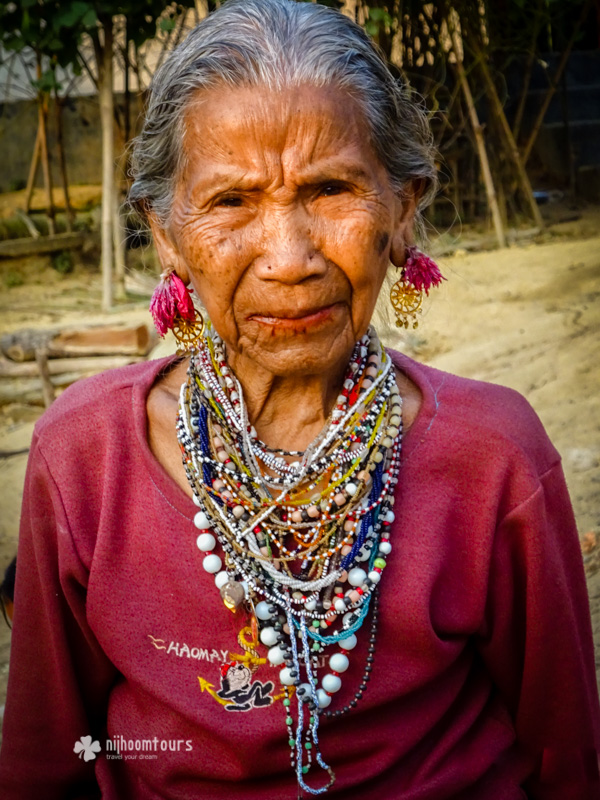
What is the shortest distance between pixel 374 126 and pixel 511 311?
4260 mm

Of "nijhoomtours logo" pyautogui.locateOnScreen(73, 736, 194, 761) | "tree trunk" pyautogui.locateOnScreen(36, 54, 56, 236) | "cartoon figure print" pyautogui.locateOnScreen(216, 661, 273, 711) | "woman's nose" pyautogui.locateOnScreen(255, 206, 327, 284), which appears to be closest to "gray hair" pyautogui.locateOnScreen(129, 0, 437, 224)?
"woman's nose" pyautogui.locateOnScreen(255, 206, 327, 284)

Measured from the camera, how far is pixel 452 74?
7.79 metres

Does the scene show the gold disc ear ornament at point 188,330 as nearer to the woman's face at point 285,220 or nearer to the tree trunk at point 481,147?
the woman's face at point 285,220

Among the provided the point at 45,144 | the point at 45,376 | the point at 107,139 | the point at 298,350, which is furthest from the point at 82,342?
the point at 298,350

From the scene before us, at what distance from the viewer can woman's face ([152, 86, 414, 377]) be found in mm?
1443

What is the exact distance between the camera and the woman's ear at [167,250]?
5.50ft

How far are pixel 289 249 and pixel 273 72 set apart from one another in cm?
32

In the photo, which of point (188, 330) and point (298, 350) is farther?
point (188, 330)

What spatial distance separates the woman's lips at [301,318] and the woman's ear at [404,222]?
24cm

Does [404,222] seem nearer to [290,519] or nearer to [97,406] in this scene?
[290,519]

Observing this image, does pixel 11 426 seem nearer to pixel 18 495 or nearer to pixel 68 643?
pixel 18 495

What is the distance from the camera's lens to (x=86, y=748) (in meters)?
1.80

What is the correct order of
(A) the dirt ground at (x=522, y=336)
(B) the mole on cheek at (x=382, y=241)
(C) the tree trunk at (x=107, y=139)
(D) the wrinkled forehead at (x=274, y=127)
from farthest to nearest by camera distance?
1. (C) the tree trunk at (x=107, y=139)
2. (A) the dirt ground at (x=522, y=336)
3. (B) the mole on cheek at (x=382, y=241)
4. (D) the wrinkled forehead at (x=274, y=127)

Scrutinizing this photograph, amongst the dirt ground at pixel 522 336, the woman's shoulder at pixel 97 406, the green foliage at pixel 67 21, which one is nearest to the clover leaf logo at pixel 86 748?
the woman's shoulder at pixel 97 406
